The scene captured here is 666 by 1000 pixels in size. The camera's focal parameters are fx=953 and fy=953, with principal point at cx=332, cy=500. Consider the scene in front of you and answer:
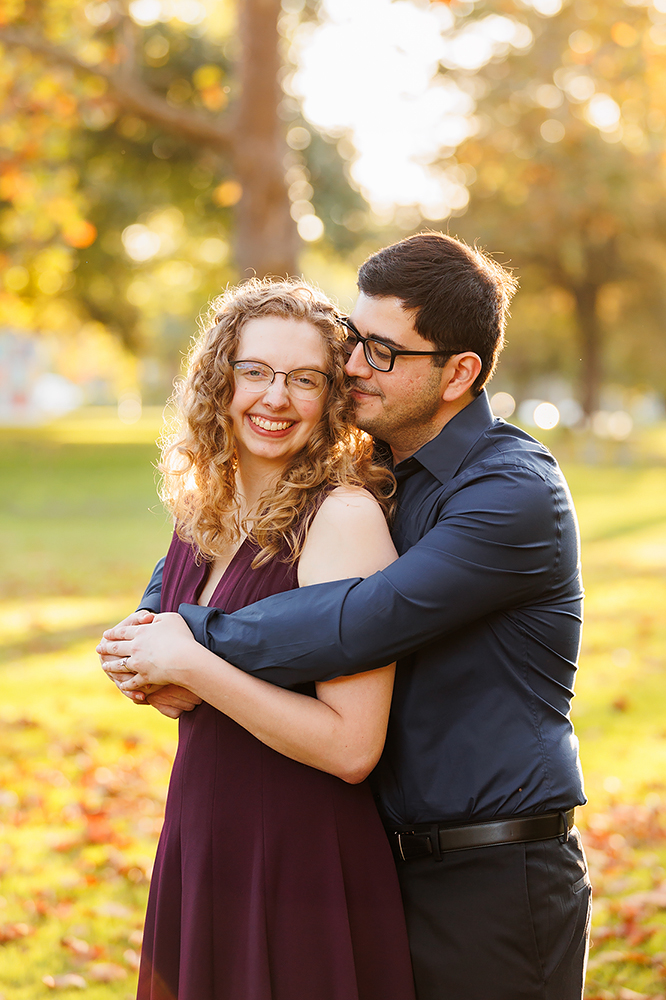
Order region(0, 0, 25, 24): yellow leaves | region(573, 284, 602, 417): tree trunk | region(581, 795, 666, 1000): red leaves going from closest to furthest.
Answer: region(581, 795, 666, 1000): red leaves < region(0, 0, 25, 24): yellow leaves < region(573, 284, 602, 417): tree trunk

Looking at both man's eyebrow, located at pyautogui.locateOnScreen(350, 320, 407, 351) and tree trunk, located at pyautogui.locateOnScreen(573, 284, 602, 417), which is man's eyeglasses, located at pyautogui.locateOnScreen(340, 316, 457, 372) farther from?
tree trunk, located at pyautogui.locateOnScreen(573, 284, 602, 417)

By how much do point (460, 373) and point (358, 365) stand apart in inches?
11.2

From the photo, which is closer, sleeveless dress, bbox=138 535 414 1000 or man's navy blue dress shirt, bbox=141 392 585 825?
man's navy blue dress shirt, bbox=141 392 585 825

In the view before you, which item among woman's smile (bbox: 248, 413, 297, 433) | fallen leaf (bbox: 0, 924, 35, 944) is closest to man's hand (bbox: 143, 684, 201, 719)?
woman's smile (bbox: 248, 413, 297, 433)

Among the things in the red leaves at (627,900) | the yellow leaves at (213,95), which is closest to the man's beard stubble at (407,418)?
the red leaves at (627,900)

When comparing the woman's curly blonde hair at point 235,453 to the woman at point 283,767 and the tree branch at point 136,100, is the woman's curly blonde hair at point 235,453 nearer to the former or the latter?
the woman at point 283,767

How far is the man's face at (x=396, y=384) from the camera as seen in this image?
2.61m

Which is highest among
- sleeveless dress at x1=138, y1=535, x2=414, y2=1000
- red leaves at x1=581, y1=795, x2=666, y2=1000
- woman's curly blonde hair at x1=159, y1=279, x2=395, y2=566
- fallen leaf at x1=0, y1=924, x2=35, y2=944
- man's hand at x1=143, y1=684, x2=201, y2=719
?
woman's curly blonde hair at x1=159, y1=279, x2=395, y2=566

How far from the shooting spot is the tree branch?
1041 cm

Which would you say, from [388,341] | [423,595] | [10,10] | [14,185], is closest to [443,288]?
[388,341]

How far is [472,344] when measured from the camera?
2.62 meters

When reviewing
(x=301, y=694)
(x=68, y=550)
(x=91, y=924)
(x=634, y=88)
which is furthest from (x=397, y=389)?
(x=68, y=550)

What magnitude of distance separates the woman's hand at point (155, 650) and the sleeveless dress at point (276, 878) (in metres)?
0.15

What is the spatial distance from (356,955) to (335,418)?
140 centimetres
